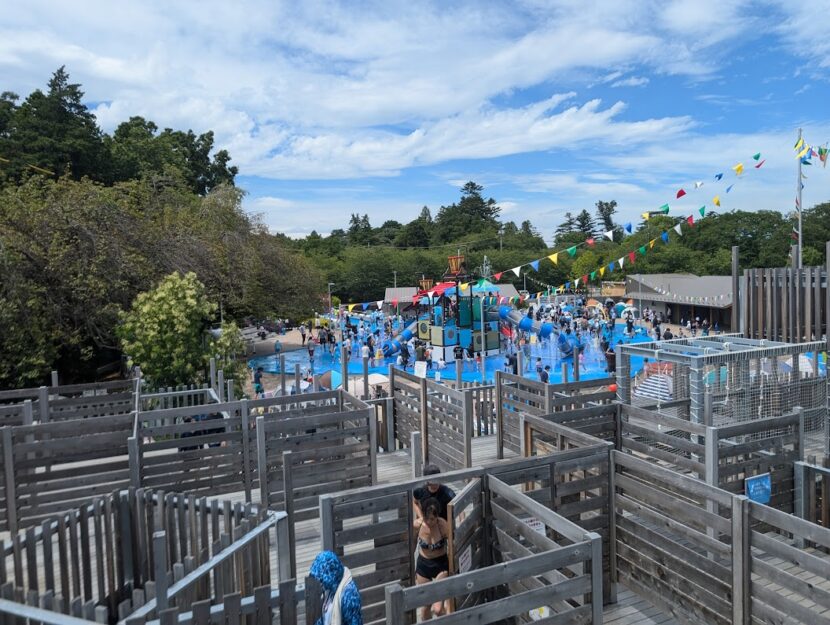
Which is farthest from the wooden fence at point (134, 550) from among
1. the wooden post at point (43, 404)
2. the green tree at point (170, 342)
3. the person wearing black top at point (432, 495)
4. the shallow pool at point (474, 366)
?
the shallow pool at point (474, 366)

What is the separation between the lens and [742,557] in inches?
165

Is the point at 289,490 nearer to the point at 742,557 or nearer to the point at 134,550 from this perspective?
the point at 134,550

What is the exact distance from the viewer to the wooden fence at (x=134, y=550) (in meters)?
3.73

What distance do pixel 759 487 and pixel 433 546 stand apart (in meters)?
3.46

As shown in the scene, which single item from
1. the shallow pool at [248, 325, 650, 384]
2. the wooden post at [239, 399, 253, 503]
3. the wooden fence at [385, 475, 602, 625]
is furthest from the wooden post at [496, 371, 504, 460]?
the shallow pool at [248, 325, 650, 384]

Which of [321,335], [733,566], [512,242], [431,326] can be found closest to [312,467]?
[733,566]

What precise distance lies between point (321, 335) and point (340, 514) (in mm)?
34662

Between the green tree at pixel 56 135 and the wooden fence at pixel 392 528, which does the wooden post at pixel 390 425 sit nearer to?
the wooden fence at pixel 392 528

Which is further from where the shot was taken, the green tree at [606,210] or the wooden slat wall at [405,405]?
the green tree at [606,210]

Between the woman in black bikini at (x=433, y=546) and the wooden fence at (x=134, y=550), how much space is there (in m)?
1.14

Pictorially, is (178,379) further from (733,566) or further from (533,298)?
(533,298)

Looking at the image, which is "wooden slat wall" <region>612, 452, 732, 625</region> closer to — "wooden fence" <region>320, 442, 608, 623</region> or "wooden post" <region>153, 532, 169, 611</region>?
"wooden fence" <region>320, 442, 608, 623</region>

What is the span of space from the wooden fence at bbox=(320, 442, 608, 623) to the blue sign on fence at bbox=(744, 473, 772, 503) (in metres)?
2.17

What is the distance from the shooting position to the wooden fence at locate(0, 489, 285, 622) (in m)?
3.73
